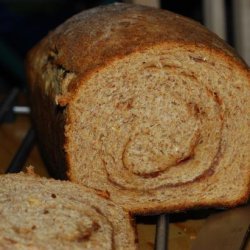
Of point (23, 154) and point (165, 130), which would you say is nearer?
point (165, 130)

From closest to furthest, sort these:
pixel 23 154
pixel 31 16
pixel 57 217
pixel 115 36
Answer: pixel 57 217
pixel 115 36
pixel 23 154
pixel 31 16

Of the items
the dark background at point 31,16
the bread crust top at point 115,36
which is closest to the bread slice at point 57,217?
the bread crust top at point 115,36

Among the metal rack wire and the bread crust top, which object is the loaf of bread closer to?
the bread crust top

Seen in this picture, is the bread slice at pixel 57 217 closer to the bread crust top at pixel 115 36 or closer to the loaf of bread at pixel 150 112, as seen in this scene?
the loaf of bread at pixel 150 112

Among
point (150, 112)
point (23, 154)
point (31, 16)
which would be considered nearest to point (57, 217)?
point (150, 112)

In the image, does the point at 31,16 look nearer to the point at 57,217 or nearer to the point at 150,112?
the point at 150,112

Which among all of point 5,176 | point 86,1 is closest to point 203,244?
point 5,176

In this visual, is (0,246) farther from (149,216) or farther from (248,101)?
(248,101)
